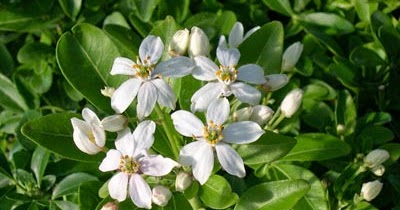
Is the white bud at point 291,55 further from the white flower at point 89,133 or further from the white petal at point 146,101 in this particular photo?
the white flower at point 89,133

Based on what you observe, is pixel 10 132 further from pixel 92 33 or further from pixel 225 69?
pixel 225 69

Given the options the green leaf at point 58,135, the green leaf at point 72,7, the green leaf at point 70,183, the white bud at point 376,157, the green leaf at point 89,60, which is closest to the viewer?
the green leaf at point 58,135

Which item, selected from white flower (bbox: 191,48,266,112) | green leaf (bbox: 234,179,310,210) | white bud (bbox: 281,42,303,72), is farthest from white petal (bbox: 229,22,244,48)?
green leaf (bbox: 234,179,310,210)

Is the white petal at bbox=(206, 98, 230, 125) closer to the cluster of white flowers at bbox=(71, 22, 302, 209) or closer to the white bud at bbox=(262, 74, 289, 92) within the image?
the cluster of white flowers at bbox=(71, 22, 302, 209)

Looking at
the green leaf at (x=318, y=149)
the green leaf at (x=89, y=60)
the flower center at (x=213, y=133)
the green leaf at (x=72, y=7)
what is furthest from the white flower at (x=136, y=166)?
the green leaf at (x=72, y=7)

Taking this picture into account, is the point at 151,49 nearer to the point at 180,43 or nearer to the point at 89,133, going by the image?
the point at 180,43

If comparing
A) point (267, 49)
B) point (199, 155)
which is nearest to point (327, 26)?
point (267, 49)
